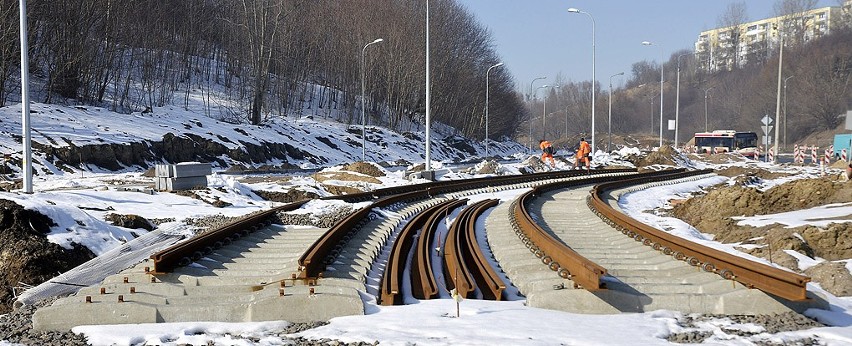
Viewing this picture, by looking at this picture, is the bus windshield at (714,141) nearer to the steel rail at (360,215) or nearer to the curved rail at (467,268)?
the steel rail at (360,215)

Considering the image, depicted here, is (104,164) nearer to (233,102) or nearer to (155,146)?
(155,146)

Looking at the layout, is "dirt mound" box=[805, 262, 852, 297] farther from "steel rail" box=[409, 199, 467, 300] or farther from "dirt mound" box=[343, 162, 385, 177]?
"dirt mound" box=[343, 162, 385, 177]

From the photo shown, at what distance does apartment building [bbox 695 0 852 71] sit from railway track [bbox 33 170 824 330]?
103 meters

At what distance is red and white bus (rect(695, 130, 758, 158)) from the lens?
7700 cm

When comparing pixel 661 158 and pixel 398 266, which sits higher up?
pixel 398 266

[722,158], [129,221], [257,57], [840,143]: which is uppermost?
[257,57]

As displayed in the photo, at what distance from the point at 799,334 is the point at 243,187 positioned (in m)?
19.6

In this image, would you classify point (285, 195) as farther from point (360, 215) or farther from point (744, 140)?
point (744, 140)

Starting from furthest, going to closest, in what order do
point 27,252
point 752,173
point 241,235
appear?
point 752,173, point 241,235, point 27,252

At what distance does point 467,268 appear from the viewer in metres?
11.4

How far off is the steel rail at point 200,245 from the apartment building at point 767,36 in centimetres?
10362

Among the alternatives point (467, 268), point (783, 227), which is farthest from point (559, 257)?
point (783, 227)

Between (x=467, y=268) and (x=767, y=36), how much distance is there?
16864cm

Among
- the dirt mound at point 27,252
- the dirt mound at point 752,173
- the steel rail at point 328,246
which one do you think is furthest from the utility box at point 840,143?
Answer: the dirt mound at point 27,252
